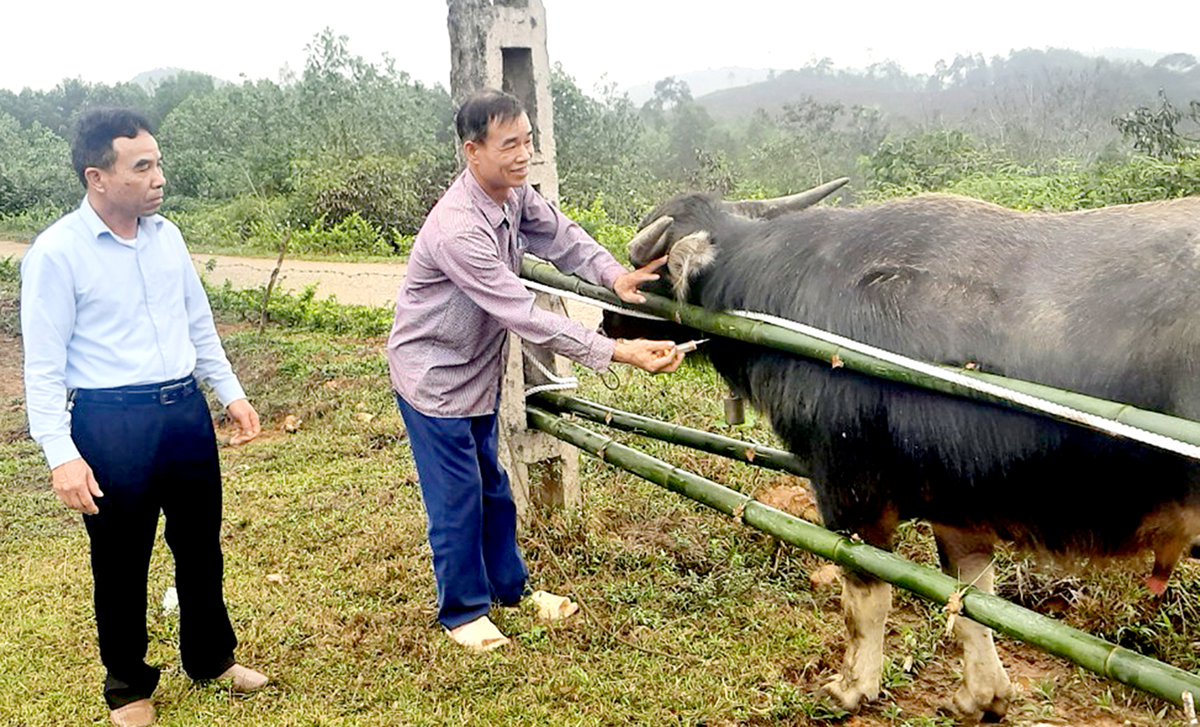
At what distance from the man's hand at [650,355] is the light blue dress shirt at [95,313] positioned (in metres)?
1.41

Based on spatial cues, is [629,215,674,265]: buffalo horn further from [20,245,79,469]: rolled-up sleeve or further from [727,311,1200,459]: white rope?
[20,245,79,469]: rolled-up sleeve

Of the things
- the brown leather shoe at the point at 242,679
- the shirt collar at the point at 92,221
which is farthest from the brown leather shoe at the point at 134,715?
Answer: the shirt collar at the point at 92,221

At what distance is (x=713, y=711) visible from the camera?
328cm

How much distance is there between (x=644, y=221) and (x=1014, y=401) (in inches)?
65.0

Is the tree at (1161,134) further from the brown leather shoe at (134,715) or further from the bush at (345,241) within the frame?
the bush at (345,241)

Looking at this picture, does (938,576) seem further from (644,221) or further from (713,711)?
(644,221)

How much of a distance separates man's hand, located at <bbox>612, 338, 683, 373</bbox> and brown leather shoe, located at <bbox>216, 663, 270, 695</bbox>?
1.71m

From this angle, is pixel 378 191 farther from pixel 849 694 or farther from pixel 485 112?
pixel 849 694

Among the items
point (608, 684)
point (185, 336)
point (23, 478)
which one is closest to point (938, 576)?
point (608, 684)

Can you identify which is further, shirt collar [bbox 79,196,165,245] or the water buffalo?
shirt collar [bbox 79,196,165,245]

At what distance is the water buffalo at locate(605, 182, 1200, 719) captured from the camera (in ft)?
8.15

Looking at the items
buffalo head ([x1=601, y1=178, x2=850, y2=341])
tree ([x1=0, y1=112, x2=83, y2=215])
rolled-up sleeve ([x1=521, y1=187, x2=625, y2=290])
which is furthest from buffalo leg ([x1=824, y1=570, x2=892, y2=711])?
tree ([x1=0, y1=112, x2=83, y2=215])

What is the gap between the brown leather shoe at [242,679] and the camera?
3.58 metres

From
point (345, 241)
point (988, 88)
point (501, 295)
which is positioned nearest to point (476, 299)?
point (501, 295)
